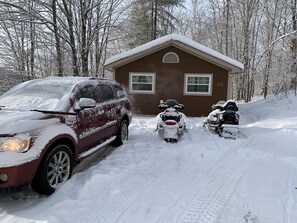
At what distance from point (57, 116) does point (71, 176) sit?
1.10 metres

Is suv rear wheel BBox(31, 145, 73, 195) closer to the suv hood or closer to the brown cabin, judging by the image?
the suv hood

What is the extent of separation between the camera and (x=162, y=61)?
14.4 metres

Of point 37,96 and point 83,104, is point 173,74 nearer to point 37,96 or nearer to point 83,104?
point 83,104

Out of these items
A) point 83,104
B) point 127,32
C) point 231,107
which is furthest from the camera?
point 127,32

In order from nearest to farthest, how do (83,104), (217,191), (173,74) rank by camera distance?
(217,191)
(83,104)
(173,74)

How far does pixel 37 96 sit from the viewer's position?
4.95 meters

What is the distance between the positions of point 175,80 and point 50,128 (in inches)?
427

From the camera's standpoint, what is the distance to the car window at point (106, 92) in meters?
6.22

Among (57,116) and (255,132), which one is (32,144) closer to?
(57,116)

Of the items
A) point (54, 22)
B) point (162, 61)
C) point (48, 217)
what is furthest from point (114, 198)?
point (54, 22)

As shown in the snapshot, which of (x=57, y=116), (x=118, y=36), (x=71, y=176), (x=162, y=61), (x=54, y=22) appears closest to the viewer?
(x=57, y=116)

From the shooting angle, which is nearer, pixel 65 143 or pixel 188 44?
pixel 65 143

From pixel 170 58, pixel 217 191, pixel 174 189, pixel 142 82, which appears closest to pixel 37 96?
pixel 174 189

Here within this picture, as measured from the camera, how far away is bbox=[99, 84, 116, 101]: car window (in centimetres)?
622
